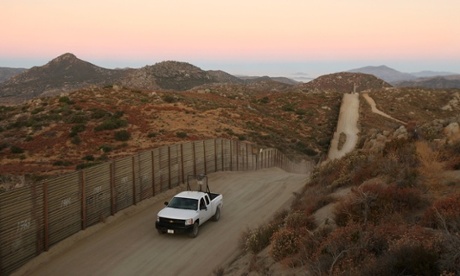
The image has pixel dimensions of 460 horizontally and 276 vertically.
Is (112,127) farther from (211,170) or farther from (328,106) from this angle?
(328,106)

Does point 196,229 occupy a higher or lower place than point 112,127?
lower

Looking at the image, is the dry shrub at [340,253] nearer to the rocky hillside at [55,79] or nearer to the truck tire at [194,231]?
the truck tire at [194,231]

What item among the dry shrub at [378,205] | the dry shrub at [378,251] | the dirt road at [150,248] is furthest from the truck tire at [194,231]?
the dry shrub at [378,251]

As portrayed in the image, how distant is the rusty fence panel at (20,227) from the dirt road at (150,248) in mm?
481

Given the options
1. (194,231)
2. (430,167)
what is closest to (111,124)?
(194,231)

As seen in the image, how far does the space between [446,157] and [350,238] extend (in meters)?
8.07

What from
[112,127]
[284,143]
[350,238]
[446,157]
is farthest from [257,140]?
[350,238]

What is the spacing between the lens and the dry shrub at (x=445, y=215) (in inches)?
352

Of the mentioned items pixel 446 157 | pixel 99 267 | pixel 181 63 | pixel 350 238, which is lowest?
pixel 99 267

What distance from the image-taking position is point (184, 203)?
1908 cm

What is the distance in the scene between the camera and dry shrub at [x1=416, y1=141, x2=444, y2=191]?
12.8 m

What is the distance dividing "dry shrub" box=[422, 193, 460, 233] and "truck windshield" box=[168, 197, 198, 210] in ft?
36.1

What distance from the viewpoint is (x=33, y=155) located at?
1486 inches

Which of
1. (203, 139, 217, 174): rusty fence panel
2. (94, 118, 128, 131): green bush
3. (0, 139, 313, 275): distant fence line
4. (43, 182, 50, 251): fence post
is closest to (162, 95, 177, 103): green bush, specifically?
(94, 118, 128, 131): green bush
